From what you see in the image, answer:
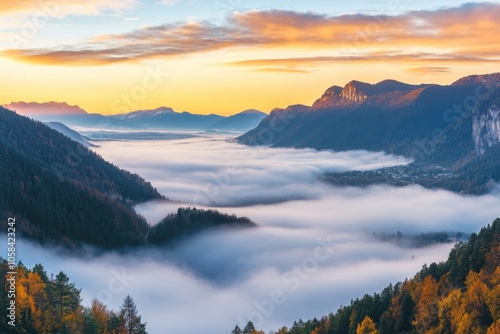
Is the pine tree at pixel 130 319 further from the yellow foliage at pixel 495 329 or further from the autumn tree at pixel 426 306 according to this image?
the yellow foliage at pixel 495 329

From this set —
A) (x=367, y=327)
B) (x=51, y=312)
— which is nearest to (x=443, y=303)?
(x=367, y=327)

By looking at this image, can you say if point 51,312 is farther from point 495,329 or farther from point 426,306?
point 495,329

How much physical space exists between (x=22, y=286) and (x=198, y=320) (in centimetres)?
7863

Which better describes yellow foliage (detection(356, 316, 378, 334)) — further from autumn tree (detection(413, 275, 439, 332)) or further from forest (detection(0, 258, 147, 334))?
forest (detection(0, 258, 147, 334))

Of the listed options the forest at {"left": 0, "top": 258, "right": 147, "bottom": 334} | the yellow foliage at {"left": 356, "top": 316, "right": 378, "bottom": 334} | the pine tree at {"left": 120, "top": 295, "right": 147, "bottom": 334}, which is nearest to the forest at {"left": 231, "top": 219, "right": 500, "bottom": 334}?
the yellow foliage at {"left": 356, "top": 316, "right": 378, "bottom": 334}

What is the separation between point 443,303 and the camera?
82.6m

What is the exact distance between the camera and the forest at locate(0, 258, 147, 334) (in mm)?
82750

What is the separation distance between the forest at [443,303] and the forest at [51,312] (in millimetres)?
27971

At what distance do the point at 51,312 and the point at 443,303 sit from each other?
201 feet

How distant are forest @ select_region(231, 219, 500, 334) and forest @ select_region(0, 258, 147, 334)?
2797 centimetres

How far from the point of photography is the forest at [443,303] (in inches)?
3076

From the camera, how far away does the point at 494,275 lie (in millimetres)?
84812

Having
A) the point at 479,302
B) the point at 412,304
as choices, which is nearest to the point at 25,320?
the point at 412,304

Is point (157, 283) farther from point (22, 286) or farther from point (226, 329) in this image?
point (22, 286)
